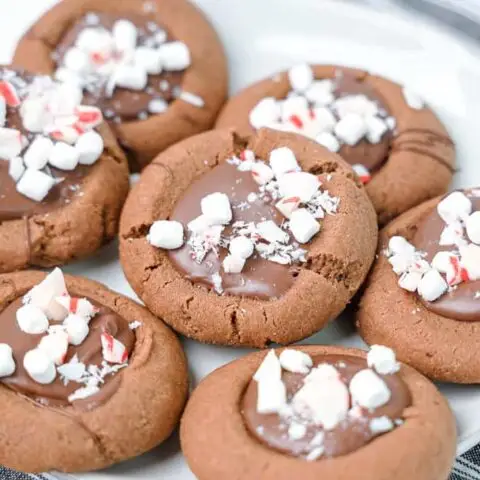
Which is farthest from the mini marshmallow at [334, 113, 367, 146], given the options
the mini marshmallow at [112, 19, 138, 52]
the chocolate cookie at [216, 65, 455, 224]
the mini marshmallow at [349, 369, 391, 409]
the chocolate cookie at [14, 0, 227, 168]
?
the mini marshmallow at [349, 369, 391, 409]

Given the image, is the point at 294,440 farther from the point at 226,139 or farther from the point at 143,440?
the point at 226,139

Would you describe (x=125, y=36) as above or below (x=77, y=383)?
above

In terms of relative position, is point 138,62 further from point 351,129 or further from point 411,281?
point 411,281

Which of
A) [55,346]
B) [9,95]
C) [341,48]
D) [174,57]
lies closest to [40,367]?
[55,346]

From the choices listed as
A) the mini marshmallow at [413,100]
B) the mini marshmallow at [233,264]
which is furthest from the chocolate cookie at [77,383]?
the mini marshmallow at [413,100]

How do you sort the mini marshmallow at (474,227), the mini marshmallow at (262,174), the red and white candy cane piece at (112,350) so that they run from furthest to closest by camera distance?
the mini marshmallow at (262,174)
the mini marshmallow at (474,227)
the red and white candy cane piece at (112,350)

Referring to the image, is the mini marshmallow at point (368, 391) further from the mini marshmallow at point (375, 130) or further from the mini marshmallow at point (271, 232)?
the mini marshmallow at point (375, 130)

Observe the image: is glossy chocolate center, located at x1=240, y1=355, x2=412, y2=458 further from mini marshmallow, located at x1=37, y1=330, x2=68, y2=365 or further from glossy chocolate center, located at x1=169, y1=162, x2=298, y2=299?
mini marshmallow, located at x1=37, y1=330, x2=68, y2=365
